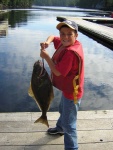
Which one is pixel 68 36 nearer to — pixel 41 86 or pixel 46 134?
pixel 41 86

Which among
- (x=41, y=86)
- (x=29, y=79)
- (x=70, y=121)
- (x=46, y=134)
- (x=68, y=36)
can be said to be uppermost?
(x=68, y=36)

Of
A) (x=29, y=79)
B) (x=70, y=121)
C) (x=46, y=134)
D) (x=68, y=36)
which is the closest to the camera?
(x=68, y=36)

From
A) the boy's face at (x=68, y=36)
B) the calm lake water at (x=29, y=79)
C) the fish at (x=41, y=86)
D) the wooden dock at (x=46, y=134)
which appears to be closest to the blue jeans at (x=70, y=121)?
the fish at (x=41, y=86)

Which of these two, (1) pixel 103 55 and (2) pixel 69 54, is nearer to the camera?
(2) pixel 69 54

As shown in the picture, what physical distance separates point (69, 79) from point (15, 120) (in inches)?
60.0

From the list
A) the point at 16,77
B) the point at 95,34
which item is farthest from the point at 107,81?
the point at 95,34

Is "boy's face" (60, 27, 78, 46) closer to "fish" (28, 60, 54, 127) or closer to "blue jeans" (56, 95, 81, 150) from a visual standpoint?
"fish" (28, 60, 54, 127)

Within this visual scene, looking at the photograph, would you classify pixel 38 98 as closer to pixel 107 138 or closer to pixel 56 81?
pixel 56 81

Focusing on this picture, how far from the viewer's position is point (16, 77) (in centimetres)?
920

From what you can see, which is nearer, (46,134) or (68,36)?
(68,36)

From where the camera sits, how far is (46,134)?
3.97 m

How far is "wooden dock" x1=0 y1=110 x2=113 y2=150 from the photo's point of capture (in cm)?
368

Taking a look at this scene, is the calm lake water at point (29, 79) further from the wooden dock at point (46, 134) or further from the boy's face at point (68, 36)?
the boy's face at point (68, 36)

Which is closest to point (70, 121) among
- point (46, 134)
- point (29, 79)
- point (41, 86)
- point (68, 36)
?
point (41, 86)
